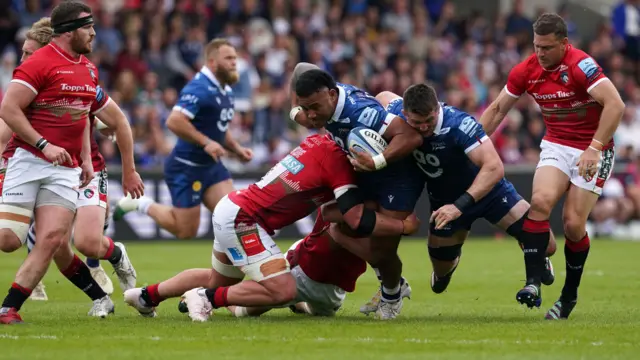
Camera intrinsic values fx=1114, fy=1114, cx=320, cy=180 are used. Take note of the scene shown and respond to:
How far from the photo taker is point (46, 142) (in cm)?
902

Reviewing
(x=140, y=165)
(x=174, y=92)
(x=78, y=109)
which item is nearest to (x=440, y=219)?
(x=78, y=109)

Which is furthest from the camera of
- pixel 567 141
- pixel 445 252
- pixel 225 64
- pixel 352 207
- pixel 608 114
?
pixel 225 64

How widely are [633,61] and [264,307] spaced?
872 inches

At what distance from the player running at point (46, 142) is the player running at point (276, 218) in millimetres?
1270

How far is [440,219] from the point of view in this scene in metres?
9.15

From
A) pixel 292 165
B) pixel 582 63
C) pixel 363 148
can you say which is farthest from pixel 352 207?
pixel 582 63

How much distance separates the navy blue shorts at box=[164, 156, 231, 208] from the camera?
14.2 metres

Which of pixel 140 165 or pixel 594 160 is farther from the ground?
pixel 594 160

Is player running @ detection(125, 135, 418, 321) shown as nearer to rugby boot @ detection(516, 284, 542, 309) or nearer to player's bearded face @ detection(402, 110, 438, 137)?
player's bearded face @ detection(402, 110, 438, 137)

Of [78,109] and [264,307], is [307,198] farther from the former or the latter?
[78,109]

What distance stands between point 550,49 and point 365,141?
→ 1971 mm

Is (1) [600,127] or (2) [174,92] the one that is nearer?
(1) [600,127]

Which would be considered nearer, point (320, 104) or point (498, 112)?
point (320, 104)

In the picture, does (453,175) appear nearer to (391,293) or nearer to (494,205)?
(494,205)
